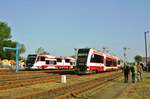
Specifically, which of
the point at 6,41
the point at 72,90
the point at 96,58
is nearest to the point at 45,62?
the point at 96,58

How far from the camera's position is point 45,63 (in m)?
61.4

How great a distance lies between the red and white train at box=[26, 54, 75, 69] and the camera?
58100mm

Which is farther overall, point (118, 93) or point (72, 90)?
point (72, 90)

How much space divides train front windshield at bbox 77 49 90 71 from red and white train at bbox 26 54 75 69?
19.1 metres

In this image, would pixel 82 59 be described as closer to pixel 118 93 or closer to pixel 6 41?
pixel 118 93

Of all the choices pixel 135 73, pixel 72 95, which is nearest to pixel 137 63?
pixel 135 73

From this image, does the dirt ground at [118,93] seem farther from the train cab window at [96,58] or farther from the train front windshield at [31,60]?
the train front windshield at [31,60]

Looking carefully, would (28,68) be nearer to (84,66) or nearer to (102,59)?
(102,59)

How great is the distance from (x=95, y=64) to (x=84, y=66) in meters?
3.25

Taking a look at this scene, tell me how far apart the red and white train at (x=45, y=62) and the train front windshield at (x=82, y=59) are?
19.1 metres

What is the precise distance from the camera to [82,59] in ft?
130

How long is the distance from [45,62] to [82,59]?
74.8 feet

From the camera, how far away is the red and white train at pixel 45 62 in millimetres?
58100

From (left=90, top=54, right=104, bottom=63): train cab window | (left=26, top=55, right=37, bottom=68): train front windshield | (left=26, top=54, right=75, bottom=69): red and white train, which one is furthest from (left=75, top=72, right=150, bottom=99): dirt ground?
(left=26, top=54, right=75, bottom=69): red and white train
